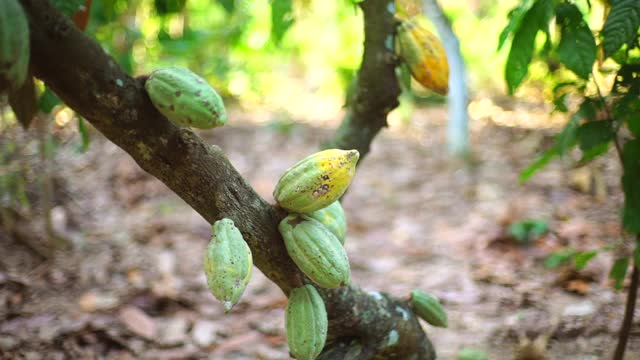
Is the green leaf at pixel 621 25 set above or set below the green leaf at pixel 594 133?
above

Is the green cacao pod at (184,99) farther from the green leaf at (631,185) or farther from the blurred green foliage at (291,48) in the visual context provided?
the blurred green foliage at (291,48)

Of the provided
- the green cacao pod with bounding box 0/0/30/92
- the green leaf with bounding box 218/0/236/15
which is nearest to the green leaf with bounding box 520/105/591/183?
the green leaf with bounding box 218/0/236/15

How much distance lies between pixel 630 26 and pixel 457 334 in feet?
4.03

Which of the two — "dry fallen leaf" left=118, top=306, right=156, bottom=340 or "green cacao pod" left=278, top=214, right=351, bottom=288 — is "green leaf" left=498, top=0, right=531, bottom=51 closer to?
"green cacao pod" left=278, top=214, right=351, bottom=288

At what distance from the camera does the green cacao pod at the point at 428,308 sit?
5.50 ft

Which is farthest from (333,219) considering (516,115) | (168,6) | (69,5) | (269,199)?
(516,115)

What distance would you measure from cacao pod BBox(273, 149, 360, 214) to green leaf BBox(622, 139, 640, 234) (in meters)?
0.72

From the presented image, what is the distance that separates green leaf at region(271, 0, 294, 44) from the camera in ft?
6.24

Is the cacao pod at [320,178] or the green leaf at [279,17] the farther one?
the green leaf at [279,17]

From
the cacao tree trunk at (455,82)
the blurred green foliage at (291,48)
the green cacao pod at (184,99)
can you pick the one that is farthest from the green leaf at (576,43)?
the blurred green foliage at (291,48)

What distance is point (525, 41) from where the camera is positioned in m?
1.42

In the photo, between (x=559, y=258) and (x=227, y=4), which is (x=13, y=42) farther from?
(x=559, y=258)

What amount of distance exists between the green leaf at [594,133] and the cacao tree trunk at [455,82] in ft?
6.32

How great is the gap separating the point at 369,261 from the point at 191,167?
5.68 ft
